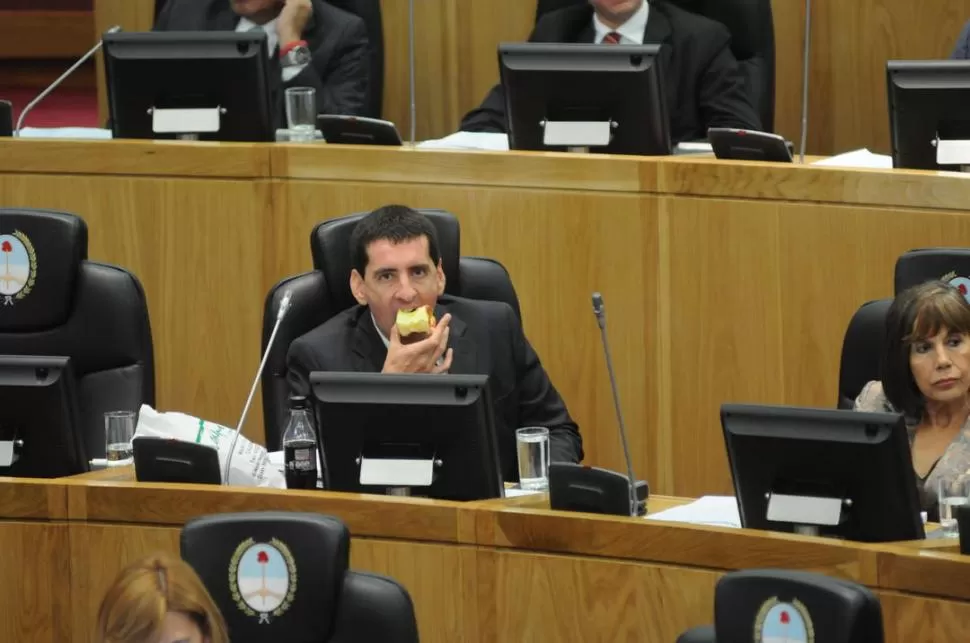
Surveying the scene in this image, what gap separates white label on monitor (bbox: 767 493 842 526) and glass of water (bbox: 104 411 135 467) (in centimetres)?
126

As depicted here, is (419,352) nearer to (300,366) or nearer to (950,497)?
(300,366)

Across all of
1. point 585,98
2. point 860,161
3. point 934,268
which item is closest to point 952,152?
point 860,161

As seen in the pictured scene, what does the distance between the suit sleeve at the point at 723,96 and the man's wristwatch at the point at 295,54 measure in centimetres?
109

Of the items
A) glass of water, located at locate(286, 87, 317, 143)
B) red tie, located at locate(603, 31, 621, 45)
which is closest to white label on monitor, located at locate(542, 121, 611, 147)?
glass of water, located at locate(286, 87, 317, 143)

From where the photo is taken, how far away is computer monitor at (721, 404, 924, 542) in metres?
2.85

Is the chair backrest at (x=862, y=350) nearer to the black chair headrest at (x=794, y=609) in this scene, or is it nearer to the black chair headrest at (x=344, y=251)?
the black chair headrest at (x=344, y=251)

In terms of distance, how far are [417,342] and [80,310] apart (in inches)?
28.0

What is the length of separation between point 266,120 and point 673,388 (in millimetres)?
1198

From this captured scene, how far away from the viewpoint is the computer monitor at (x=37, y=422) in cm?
333

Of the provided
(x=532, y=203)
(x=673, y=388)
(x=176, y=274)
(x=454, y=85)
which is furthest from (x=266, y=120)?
(x=454, y=85)

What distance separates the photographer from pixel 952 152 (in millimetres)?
4238

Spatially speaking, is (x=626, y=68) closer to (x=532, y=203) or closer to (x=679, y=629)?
(x=532, y=203)

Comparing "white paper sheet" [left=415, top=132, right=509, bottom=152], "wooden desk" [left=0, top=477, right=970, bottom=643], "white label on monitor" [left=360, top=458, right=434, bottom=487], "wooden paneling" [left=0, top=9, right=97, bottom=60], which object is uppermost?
"wooden paneling" [left=0, top=9, right=97, bottom=60]

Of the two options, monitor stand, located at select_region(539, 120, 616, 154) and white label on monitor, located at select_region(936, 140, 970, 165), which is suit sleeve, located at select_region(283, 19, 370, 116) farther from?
white label on monitor, located at select_region(936, 140, 970, 165)
